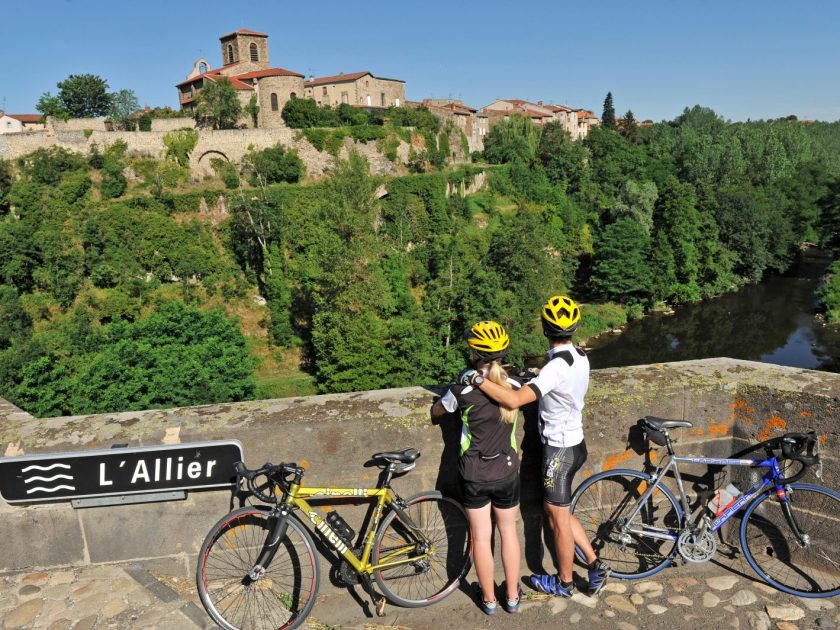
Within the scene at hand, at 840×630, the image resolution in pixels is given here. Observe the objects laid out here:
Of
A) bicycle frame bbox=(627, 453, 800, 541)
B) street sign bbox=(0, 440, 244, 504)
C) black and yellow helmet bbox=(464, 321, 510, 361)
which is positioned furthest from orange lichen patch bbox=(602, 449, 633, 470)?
street sign bbox=(0, 440, 244, 504)

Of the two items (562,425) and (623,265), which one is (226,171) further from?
(562,425)

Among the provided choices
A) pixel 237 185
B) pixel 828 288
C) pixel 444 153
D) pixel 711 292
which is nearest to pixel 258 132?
pixel 237 185

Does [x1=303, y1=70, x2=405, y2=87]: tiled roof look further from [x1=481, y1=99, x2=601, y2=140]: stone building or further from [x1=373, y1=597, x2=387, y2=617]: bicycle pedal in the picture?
[x1=373, y1=597, x2=387, y2=617]: bicycle pedal

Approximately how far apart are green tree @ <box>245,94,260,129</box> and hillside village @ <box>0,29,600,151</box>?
12cm

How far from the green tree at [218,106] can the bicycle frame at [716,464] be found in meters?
48.3

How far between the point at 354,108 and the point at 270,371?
Answer: 90.9ft

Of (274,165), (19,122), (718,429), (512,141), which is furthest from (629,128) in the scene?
(718,429)

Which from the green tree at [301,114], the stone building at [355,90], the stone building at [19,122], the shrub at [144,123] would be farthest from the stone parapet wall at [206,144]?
the stone building at [19,122]

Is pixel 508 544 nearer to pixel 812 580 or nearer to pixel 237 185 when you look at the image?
pixel 812 580

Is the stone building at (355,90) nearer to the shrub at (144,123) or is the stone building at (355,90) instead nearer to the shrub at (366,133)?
the shrub at (366,133)

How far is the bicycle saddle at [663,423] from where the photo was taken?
11.4 feet

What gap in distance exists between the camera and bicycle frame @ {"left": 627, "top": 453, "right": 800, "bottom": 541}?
347 cm

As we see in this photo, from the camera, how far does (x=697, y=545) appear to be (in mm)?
3607

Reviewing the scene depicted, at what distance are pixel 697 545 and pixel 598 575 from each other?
623 millimetres
